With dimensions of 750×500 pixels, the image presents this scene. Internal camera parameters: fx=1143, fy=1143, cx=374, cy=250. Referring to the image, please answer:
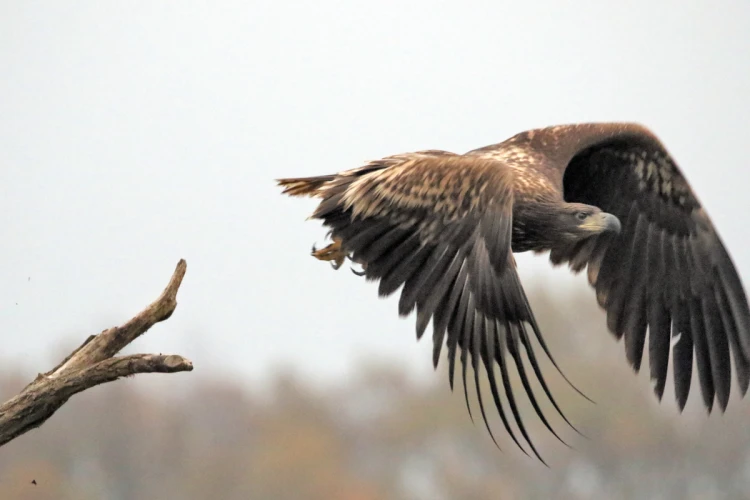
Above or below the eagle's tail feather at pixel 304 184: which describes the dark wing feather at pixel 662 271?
below

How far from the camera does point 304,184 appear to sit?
674 cm

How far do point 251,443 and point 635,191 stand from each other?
6384 millimetres

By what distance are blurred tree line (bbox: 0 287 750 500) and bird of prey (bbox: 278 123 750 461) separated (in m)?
5.50

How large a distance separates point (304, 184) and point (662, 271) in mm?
2514

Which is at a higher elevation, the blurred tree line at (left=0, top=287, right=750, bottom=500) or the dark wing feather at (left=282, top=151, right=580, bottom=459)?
the dark wing feather at (left=282, top=151, right=580, bottom=459)

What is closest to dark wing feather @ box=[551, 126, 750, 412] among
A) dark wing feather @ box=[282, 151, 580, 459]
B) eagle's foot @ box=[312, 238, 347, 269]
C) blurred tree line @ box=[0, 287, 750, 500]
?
eagle's foot @ box=[312, 238, 347, 269]

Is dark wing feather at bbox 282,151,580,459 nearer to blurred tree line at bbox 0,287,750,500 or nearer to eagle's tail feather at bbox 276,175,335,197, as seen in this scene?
eagle's tail feather at bbox 276,175,335,197

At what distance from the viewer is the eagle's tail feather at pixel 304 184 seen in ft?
21.9

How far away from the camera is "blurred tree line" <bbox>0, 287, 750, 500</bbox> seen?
11.8 metres

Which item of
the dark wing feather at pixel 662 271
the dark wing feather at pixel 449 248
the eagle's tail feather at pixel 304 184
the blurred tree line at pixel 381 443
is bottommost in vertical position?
the blurred tree line at pixel 381 443

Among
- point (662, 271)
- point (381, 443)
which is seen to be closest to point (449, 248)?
point (662, 271)

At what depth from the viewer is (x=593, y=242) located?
761cm

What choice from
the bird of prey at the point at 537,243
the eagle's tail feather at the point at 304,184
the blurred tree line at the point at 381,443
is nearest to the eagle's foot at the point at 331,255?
the bird of prey at the point at 537,243

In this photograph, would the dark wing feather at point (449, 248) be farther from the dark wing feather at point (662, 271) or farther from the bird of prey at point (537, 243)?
the dark wing feather at point (662, 271)
